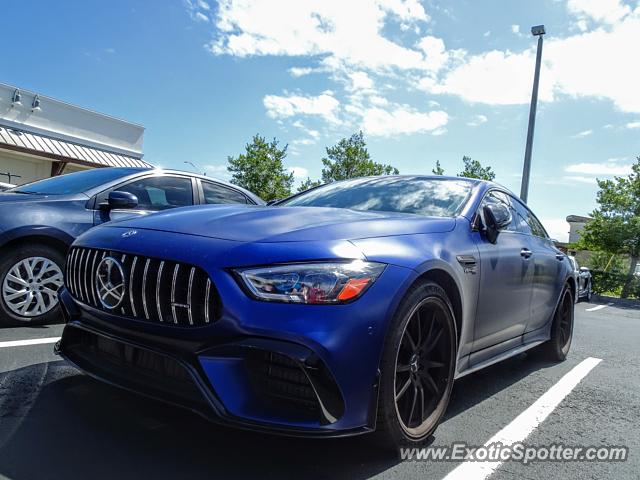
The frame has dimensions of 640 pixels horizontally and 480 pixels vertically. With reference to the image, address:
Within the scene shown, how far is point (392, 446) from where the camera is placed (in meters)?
2.36

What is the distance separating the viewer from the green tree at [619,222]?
Result: 20.7m

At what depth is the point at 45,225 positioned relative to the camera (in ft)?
14.2

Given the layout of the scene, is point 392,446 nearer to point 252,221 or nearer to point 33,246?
point 252,221

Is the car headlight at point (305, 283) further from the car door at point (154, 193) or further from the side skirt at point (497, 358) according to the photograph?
the car door at point (154, 193)

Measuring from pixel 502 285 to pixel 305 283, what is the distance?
179 centimetres

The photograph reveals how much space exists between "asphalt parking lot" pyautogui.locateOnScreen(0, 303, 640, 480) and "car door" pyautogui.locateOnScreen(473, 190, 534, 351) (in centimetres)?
50

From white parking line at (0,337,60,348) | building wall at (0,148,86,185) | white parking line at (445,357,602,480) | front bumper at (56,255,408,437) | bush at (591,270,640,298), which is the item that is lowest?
bush at (591,270,640,298)

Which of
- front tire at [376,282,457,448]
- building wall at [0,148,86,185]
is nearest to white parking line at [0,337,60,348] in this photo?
front tire at [376,282,457,448]

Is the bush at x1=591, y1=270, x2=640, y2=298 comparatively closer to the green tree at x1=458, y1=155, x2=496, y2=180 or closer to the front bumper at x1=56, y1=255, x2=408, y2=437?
the green tree at x1=458, y1=155, x2=496, y2=180

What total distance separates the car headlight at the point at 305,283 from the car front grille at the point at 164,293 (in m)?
0.17

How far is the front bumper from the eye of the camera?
6.51ft

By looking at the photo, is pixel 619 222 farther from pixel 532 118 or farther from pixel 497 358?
pixel 497 358

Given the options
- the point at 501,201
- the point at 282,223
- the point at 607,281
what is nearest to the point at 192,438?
the point at 282,223

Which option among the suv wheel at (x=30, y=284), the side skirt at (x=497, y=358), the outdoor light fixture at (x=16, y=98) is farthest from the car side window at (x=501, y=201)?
the outdoor light fixture at (x=16, y=98)
